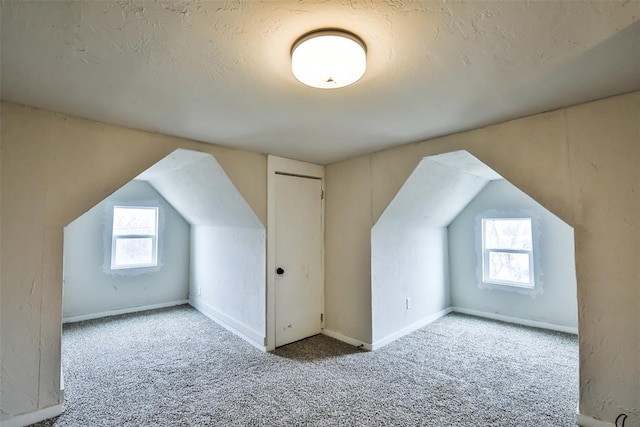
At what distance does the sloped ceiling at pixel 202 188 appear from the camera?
9.96 feet

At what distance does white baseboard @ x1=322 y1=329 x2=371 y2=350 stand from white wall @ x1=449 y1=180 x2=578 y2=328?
2.15 metres

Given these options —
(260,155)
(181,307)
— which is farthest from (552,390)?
(181,307)

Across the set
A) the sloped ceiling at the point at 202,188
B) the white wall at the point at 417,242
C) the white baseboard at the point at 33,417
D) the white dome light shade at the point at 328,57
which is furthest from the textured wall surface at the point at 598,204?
the white baseboard at the point at 33,417

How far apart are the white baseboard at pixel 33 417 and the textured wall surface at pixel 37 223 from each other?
0.10 feet

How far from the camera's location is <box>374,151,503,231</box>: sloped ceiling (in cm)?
292

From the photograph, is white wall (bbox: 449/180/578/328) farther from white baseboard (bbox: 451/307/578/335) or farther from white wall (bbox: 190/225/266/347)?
white wall (bbox: 190/225/266/347)

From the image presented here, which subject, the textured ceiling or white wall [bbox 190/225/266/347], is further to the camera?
white wall [bbox 190/225/266/347]

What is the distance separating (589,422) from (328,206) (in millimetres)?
2877

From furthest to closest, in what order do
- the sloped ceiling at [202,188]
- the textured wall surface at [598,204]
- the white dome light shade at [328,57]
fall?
the sloped ceiling at [202,188] < the textured wall surface at [598,204] < the white dome light shade at [328,57]

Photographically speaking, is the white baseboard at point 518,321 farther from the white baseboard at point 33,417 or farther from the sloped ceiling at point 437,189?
the white baseboard at point 33,417

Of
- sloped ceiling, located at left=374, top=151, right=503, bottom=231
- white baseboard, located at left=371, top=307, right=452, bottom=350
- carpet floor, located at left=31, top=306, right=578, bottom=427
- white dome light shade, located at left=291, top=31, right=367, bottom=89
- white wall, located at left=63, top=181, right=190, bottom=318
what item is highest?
white dome light shade, located at left=291, top=31, right=367, bottom=89

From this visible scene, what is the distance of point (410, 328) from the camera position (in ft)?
12.0

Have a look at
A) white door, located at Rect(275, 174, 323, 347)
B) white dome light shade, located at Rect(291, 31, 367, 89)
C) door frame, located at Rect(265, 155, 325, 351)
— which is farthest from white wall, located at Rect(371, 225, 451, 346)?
white dome light shade, located at Rect(291, 31, 367, 89)

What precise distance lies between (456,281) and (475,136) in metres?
2.84
